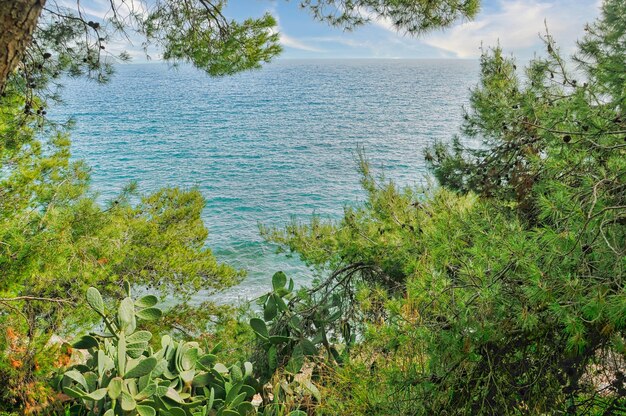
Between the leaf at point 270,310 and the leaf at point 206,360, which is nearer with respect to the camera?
the leaf at point 206,360

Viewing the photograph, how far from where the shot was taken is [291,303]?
13.6ft

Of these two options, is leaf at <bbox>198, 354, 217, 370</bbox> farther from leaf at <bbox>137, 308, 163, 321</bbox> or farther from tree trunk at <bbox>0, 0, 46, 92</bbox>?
tree trunk at <bbox>0, 0, 46, 92</bbox>

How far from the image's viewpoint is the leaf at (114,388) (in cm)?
243

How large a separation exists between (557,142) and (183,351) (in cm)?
247

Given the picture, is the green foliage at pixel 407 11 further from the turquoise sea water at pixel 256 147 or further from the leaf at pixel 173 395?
the leaf at pixel 173 395

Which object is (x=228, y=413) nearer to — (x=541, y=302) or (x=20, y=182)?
(x=541, y=302)

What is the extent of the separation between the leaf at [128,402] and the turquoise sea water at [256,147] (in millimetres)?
3269

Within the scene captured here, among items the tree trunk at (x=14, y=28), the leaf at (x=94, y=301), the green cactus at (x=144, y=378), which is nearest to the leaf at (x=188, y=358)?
the green cactus at (x=144, y=378)

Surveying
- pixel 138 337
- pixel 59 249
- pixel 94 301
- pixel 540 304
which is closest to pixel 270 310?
pixel 138 337

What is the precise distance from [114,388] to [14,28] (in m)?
1.81

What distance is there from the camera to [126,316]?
285 centimetres

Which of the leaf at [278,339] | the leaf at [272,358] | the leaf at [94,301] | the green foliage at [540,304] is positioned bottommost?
the leaf at [272,358]

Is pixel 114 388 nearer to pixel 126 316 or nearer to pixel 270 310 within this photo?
pixel 126 316

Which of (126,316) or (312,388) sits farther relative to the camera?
(312,388)
